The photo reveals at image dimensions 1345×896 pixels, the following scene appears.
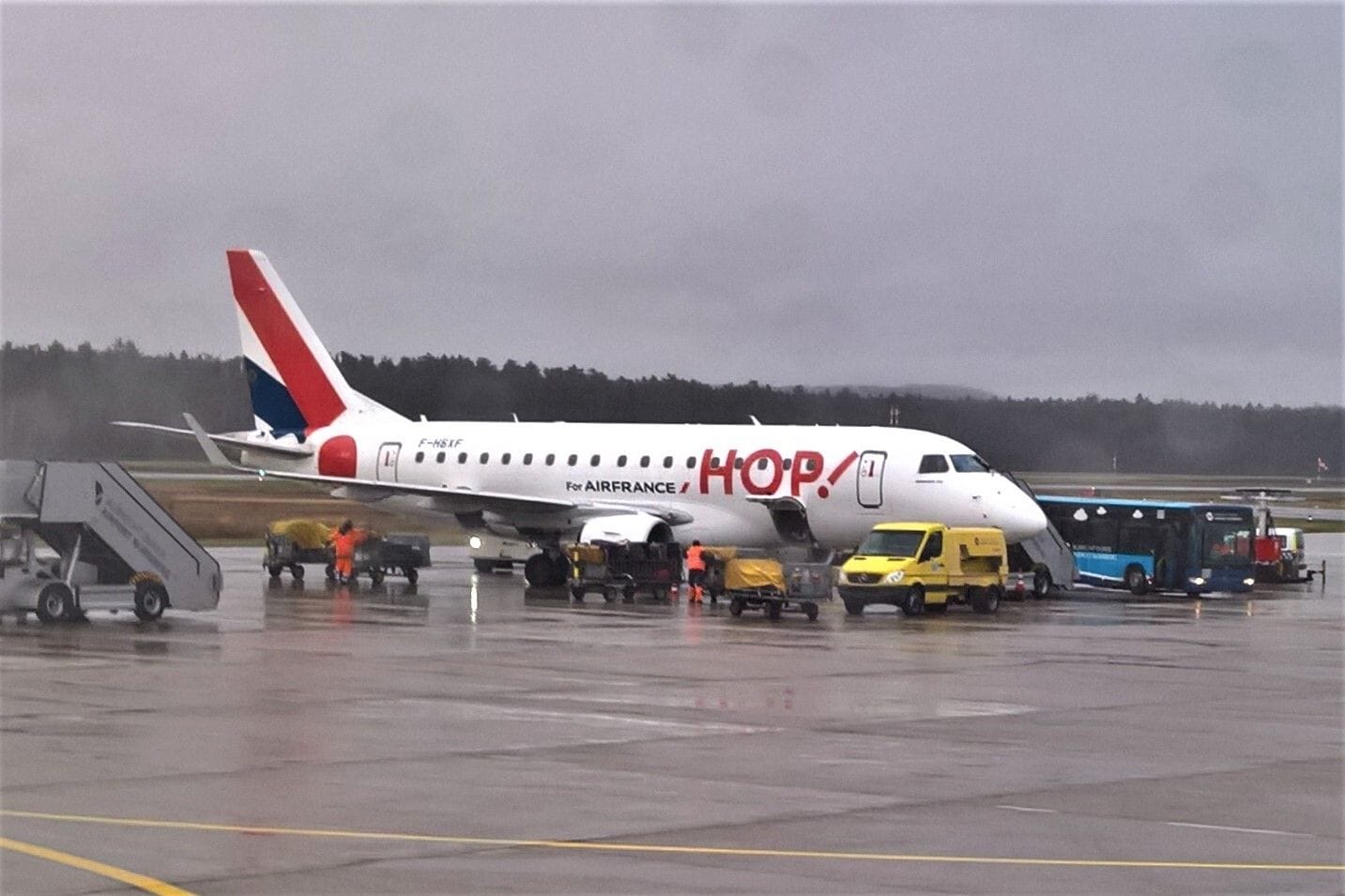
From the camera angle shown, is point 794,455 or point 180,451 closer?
point 794,455

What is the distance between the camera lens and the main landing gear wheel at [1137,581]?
52.6 metres

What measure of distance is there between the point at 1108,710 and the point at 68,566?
18929 millimetres

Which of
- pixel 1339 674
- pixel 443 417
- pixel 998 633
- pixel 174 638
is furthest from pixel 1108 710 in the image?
pixel 443 417

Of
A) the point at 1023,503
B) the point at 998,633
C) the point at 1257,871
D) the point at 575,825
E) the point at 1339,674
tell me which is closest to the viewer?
the point at 1257,871

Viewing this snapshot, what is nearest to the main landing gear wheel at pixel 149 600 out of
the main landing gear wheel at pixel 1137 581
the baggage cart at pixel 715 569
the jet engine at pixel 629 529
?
the baggage cart at pixel 715 569

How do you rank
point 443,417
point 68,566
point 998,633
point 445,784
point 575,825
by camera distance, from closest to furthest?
point 575,825, point 445,784, point 68,566, point 998,633, point 443,417

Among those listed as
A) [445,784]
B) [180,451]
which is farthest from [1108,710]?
[180,451]

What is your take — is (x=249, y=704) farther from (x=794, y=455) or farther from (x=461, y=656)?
(x=794, y=455)

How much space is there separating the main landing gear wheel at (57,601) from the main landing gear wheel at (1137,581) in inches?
1137

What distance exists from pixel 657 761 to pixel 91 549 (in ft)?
63.2

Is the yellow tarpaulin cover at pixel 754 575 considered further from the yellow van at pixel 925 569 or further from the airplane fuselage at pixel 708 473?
the airplane fuselage at pixel 708 473

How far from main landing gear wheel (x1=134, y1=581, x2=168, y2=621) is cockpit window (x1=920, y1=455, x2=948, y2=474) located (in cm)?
1974

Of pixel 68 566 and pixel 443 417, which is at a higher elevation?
pixel 443 417

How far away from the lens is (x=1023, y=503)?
47031 millimetres
